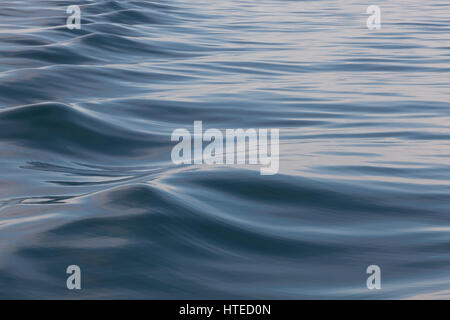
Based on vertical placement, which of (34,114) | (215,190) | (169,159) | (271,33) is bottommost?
(215,190)

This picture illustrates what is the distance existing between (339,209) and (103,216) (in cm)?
133

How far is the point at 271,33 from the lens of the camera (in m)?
12.4

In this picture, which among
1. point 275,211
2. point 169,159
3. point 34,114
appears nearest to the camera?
point 275,211

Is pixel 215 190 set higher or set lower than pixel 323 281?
higher

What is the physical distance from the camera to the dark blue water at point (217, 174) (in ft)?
11.2

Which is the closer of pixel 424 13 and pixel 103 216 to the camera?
pixel 103 216

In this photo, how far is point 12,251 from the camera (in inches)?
136

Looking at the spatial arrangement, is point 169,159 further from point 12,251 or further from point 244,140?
point 12,251

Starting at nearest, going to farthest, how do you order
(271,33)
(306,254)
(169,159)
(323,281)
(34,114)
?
(323,281)
(306,254)
(169,159)
(34,114)
(271,33)

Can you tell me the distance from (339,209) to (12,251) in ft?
5.89

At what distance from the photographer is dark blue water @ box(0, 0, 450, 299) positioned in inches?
134

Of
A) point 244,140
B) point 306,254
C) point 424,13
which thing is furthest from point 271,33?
point 306,254

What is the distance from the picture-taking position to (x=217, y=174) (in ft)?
15.5
